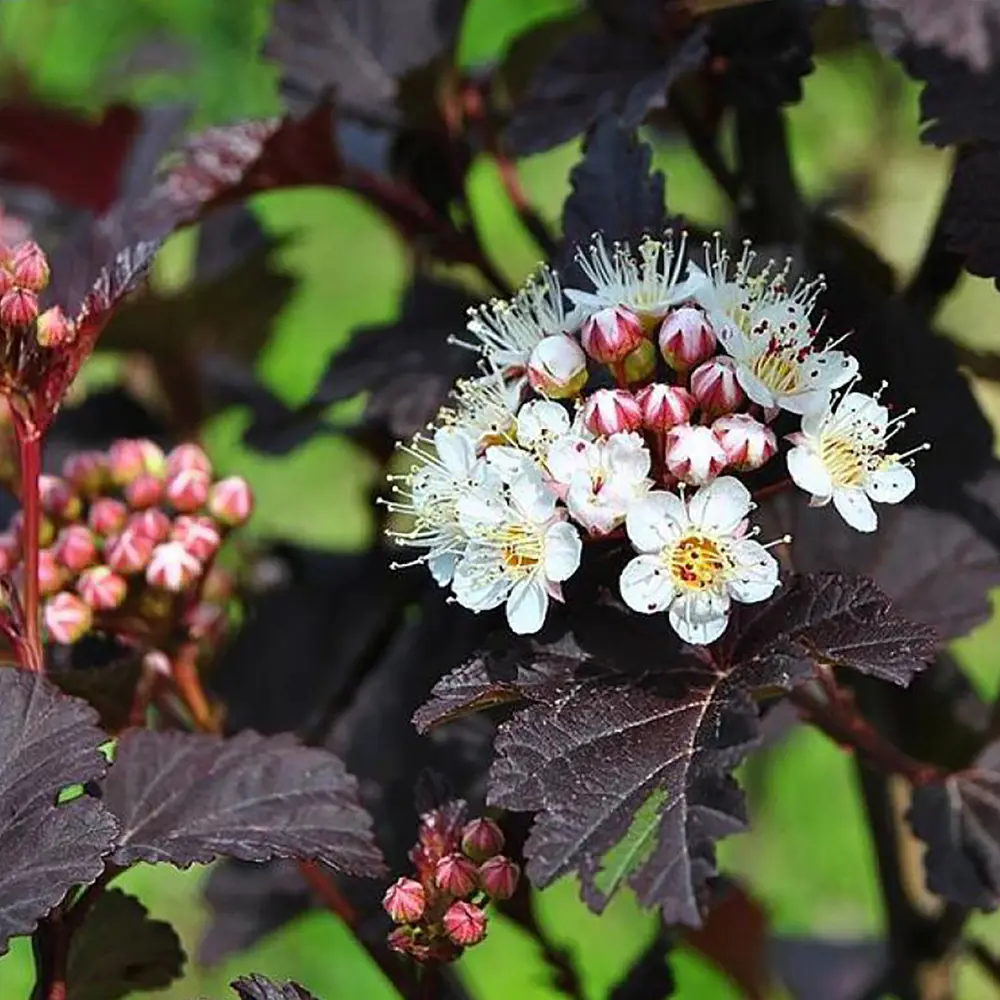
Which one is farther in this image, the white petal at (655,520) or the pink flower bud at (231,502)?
the pink flower bud at (231,502)

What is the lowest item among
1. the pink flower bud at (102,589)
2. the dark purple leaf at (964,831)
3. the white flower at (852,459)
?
the dark purple leaf at (964,831)

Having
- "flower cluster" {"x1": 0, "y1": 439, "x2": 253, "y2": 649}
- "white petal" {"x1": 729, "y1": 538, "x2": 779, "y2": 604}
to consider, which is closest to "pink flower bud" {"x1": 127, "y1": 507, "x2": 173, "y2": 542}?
"flower cluster" {"x1": 0, "y1": 439, "x2": 253, "y2": 649}

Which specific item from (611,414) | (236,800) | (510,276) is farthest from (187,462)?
(510,276)

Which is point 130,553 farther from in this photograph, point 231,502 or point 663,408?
point 663,408

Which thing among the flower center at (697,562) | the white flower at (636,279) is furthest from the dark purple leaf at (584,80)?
the flower center at (697,562)

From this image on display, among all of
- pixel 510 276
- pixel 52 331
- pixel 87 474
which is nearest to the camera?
pixel 52 331

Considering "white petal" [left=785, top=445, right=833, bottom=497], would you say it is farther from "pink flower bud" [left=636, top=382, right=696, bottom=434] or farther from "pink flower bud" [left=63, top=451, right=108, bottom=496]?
"pink flower bud" [left=63, top=451, right=108, bottom=496]

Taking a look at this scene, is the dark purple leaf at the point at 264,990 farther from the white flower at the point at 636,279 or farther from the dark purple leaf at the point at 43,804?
the white flower at the point at 636,279
